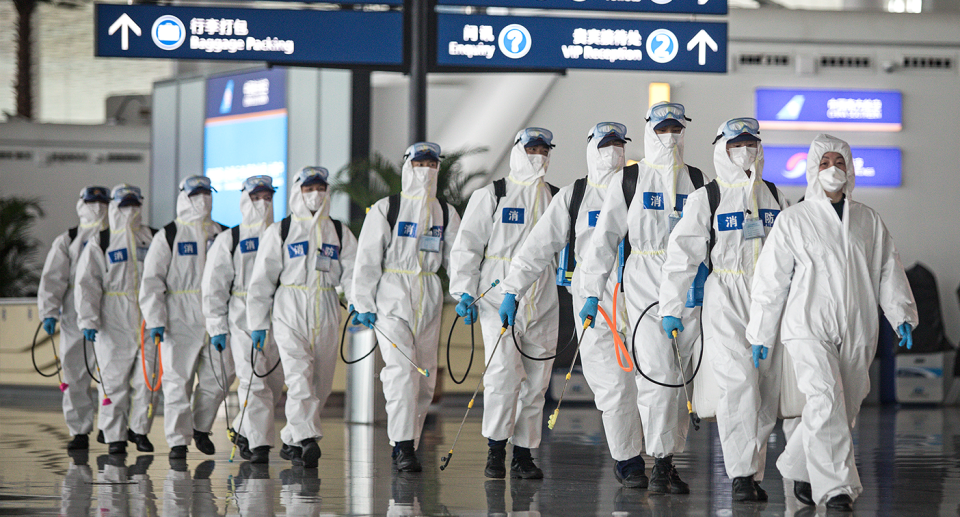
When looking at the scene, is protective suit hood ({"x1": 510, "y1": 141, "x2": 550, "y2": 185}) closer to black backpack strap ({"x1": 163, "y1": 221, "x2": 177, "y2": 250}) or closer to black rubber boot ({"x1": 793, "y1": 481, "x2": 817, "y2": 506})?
black rubber boot ({"x1": 793, "y1": 481, "x2": 817, "y2": 506})

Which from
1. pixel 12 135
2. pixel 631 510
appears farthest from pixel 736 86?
pixel 12 135

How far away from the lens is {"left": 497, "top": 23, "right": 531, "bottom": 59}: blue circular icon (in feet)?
27.2

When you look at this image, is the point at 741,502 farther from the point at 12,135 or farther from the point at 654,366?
the point at 12,135

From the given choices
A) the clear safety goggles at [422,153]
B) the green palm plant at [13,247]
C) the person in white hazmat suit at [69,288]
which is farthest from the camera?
the green palm plant at [13,247]

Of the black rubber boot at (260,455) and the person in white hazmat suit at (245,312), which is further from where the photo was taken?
the person in white hazmat suit at (245,312)

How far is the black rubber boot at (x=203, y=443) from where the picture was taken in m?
7.89

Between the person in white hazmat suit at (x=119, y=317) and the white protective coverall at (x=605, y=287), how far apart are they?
3.34 meters

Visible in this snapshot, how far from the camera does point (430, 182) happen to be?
7.20 meters

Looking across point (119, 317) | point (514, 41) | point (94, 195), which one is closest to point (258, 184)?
point (119, 317)

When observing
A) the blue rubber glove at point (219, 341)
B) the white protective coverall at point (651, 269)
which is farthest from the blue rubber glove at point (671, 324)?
the blue rubber glove at point (219, 341)

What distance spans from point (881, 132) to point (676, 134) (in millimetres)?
8990

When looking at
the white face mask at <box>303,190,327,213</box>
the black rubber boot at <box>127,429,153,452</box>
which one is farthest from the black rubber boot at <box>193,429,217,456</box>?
the white face mask at <box>303,190,327,213</box>

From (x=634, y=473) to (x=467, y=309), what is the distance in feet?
4.72

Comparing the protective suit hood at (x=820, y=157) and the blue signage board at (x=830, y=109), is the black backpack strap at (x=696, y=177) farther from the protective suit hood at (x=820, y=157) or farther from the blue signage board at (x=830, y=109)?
the blue signage board at (x=830, y=109)
